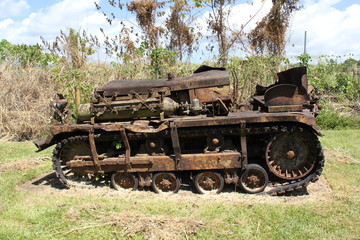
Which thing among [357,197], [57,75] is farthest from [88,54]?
[357,197]

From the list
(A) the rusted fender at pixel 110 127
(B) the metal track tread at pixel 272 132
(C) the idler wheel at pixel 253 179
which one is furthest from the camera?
(A) the rusted fender at pixel 110 127

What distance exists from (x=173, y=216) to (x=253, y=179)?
1.71 meters

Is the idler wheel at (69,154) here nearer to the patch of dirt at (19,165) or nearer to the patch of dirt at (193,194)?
the patch of dirt at (193,194)

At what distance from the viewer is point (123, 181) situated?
646 centimetres

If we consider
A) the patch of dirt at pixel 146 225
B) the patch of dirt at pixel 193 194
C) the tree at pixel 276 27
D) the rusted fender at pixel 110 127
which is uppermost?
the tree at pixel 276 27

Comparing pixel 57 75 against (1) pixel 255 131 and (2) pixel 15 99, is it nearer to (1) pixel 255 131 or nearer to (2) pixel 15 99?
(2) pixel 15 99

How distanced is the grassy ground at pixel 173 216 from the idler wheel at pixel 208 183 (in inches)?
8.0

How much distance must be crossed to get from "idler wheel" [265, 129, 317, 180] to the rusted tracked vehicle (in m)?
0.02

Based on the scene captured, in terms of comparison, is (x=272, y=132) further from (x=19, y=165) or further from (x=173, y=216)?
(x=19, y=165)

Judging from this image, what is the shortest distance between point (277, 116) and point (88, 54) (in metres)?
9.68

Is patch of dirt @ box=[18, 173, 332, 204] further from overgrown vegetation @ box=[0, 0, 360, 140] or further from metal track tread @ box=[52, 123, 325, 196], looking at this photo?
overgrown vegetation @ box=[0, 0, 360, 140]

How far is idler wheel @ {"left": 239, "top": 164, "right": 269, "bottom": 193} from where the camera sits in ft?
19.2

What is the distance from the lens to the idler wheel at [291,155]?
18.9 feet

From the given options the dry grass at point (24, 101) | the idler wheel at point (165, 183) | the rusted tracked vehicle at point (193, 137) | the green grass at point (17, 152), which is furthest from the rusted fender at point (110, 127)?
the dry grass at point (24, 101)
